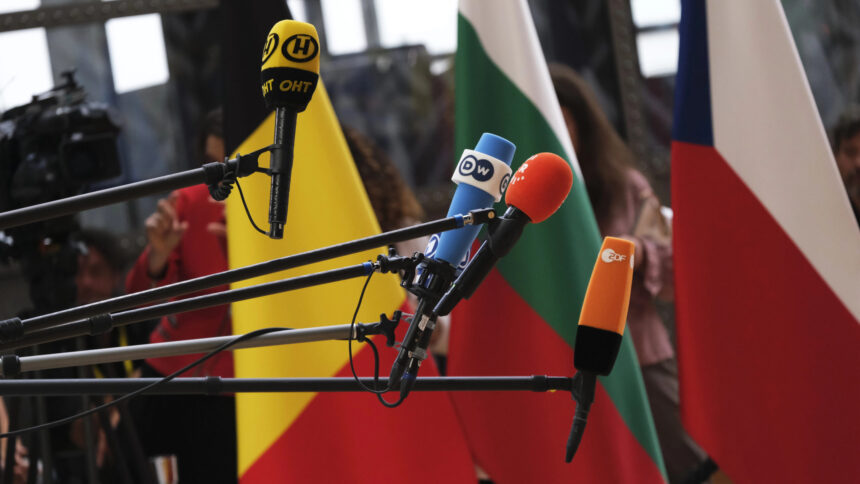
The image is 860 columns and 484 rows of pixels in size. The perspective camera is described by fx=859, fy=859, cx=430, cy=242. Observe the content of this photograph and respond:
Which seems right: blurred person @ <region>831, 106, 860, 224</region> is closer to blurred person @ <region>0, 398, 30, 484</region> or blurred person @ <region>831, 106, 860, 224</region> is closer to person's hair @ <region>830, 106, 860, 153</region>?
person's hair @ <region>830, 106, 860, 153</region>

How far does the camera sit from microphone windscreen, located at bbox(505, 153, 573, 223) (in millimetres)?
609

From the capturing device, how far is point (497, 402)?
4.15 feet

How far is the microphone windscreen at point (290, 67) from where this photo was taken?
0.60m

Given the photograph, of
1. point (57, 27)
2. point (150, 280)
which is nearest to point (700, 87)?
point (150, 280)

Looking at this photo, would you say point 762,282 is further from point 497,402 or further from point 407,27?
point 407,27

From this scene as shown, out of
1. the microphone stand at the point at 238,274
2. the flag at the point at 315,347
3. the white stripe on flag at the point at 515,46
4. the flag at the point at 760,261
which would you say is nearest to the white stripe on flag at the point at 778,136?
the flag at the point at 760,261

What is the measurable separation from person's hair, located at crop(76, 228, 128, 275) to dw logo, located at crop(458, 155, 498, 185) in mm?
1581

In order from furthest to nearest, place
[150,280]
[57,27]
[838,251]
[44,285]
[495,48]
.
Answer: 1. [57,27]
2. [150,280]
3. [44,285]
4. [495,48]
5. [838,251]

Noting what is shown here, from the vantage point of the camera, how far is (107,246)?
6.75ft

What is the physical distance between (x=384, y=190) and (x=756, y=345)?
0.86 m

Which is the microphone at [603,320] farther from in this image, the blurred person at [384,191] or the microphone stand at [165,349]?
the blurred person at [384,191]

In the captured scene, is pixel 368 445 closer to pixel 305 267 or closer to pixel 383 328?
pixel 305 267

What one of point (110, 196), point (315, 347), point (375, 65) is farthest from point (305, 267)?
point (375, 65)

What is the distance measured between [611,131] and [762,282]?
60 cm
